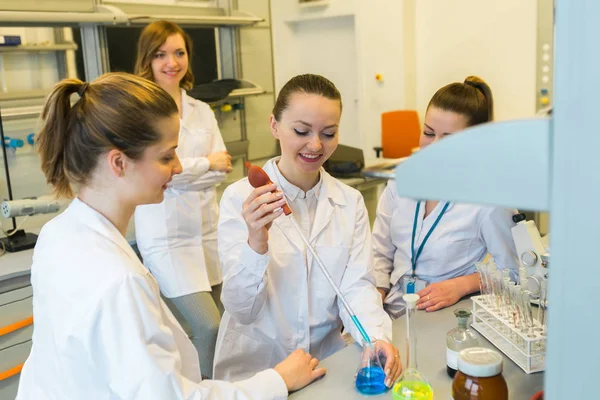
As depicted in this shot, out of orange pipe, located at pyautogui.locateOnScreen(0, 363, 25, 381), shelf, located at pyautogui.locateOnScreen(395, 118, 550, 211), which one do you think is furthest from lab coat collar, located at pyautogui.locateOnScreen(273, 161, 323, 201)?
orange pipe, located at pyautogui.locateOnScreen(0, 363, 25, 381)

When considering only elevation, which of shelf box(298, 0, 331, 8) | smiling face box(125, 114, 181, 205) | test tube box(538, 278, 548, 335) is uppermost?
shelf box(298, 0, 331, 8)

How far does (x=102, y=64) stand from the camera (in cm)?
344

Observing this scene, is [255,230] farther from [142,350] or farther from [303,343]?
[142,350]

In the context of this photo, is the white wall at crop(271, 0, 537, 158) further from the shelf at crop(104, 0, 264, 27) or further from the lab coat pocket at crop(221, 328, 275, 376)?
the lab coat pocket at crop(221, 328, 275, 376)

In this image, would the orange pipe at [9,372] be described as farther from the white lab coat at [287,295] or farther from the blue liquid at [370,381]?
the blue liquid at [370,381]

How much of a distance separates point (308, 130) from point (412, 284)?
1.81 ft

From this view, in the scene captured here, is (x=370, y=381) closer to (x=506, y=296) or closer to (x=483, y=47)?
(x=506, y=296)

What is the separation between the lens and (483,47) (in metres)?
4.15

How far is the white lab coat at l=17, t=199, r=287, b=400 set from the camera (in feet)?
3.09

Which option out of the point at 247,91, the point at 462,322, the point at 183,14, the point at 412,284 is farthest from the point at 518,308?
the point at 183,14

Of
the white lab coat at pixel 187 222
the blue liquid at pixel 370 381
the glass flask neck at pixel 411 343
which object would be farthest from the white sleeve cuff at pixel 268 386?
the white lab coat at pixel 187 222

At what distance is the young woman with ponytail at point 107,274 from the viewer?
0.95 m

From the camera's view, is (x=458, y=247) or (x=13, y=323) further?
(x=13, y=323)

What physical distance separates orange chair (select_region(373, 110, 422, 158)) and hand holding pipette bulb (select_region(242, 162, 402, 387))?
3117 millimetres
